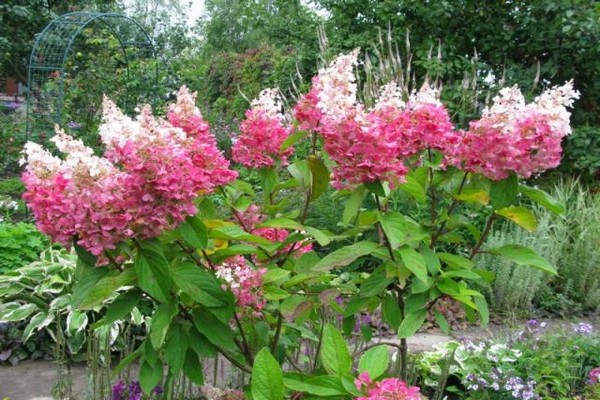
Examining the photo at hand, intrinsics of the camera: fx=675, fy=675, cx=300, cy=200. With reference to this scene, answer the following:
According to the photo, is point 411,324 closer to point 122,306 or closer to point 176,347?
point 176,347

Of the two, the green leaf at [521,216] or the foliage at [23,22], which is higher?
the foliage at [23,22]

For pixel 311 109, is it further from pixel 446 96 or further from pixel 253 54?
pixel 253 54

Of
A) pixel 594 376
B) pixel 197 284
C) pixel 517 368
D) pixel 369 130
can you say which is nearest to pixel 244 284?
pixel 197 284

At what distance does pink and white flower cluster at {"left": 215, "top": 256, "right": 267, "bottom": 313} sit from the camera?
1.72m

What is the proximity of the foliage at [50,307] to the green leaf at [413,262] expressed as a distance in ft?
6.75

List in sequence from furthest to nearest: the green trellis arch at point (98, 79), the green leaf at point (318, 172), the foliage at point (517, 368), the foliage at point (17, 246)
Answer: the green trellis arch at point (98, 79) → the foliage at point (17, 246) → the foliage at point (517, 368) → the green leaf at point (318, 172)

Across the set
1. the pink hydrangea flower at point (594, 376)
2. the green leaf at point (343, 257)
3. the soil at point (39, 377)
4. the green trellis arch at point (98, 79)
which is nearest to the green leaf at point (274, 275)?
the green leaf at point (343, 257)

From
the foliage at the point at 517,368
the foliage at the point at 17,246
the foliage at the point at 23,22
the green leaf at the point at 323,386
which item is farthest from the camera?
the foliage at the point at 23,22

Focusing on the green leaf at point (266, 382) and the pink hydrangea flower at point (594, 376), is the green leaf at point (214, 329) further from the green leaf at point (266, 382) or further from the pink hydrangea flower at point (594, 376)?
the pink hydrangea flower at point (594, 376)

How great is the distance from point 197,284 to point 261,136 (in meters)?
0.62

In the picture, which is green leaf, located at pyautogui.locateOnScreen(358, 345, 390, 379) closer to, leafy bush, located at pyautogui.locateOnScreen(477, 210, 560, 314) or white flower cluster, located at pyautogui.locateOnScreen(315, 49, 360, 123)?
white flower cluster, located at pyautogui.locateOnScreen(315, 49, 360, 123)

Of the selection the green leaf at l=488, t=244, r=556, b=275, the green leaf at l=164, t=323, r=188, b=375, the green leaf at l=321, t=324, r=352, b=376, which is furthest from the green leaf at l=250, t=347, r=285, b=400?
the green leaf at l=488, t=244, r=556, b=275

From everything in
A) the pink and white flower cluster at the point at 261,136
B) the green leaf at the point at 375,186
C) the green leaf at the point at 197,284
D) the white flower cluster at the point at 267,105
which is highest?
the white flower cluster at the point at 267,105

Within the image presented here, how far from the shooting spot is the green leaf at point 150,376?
69.0 inches
